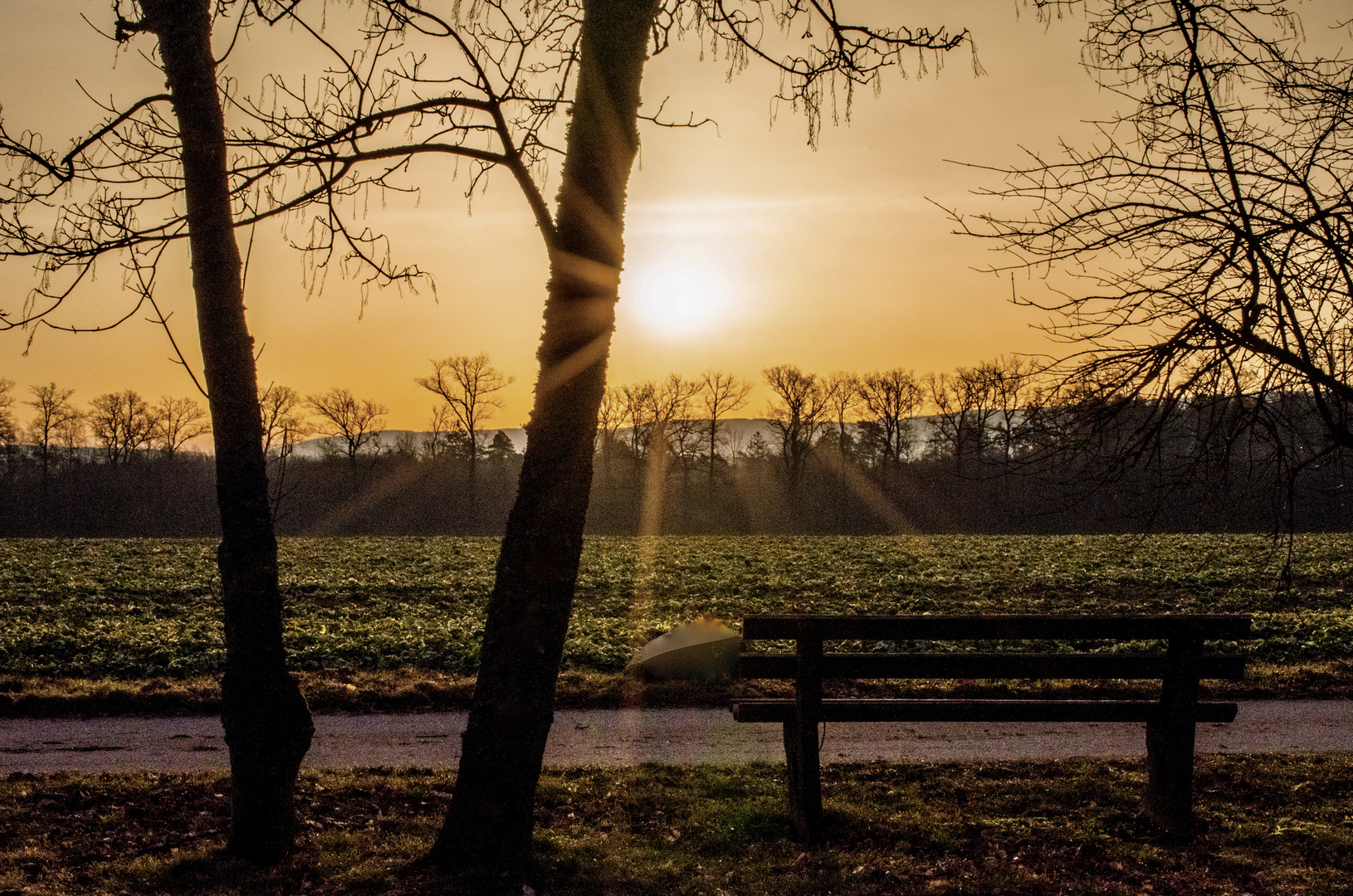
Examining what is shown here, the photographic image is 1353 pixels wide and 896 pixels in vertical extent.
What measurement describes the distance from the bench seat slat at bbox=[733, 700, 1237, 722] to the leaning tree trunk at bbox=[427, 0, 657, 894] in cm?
157

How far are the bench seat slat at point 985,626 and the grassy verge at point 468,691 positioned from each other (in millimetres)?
4563

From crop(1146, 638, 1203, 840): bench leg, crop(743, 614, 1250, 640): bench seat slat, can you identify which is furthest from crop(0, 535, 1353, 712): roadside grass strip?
crop(1146, 638, 1203, 840): bench leg

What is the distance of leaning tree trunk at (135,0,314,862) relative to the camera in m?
4.74

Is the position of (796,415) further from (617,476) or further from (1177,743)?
(1177,743)

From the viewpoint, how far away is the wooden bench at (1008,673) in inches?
202

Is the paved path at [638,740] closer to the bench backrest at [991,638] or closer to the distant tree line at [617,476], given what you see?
the bench backrest at [991,638]

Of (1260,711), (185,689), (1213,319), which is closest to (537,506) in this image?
(1213,319)

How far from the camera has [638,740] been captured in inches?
322

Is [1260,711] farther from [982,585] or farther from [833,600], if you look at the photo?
[982,585]

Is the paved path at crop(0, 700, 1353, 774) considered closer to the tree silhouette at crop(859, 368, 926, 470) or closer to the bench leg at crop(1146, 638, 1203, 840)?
the bench leg at crop(1146, 638, 1203, 840)

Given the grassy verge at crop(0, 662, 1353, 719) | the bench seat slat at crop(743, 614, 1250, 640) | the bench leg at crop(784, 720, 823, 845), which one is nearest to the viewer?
the bench seat slat at crop(743, 614, 1250, 640)

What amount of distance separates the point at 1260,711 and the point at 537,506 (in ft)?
27.8

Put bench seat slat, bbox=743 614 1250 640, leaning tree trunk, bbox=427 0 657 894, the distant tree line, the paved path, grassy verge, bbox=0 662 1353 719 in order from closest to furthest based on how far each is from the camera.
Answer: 1. leaning tree trunk, bbox=427 0 657 894
2. bench seat slat, bbox=743 614 1250 640
3. the paved path
4. grassy verge, bbox=0 662 1353 719
5. the distant tree line

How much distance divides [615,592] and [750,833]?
15158mm
